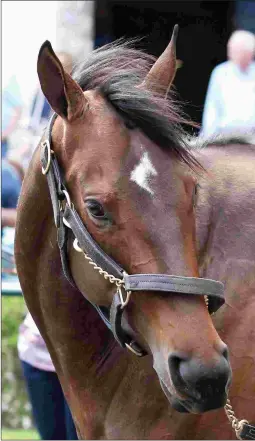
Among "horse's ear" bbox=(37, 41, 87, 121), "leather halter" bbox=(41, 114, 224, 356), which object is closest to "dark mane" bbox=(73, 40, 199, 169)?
"horse's ear" bbox=(37, 41, 87, 121)

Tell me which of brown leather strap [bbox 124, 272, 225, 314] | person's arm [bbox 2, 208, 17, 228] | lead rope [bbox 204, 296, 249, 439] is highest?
brown leather strap [bbox 124, 272, 225, 314]

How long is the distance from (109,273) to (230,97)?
402cm

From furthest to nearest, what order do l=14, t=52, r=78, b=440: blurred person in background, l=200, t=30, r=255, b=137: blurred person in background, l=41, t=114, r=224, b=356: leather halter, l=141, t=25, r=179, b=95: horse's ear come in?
l=200, t=30, r=255, b=137: blurred person in background → l=14, t=52, r=78, b=440: blurred person in background → l=141, t=25, r=179, b=95: horse's ear → l=41, t=114, r=224, b=356: leather halter

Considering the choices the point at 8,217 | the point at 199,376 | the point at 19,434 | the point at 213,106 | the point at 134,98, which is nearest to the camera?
the point at 199,376

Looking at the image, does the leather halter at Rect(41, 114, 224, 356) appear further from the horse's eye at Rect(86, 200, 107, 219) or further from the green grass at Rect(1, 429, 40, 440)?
the green grass at Rect(1, 429, 40, 440)

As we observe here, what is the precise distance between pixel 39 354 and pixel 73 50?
393cm

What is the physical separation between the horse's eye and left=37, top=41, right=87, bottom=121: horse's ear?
12.7 inches

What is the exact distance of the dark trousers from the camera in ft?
13.8

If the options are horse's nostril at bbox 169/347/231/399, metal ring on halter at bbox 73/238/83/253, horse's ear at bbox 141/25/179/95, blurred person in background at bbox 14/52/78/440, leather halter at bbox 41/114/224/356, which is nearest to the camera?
horse's nostril at bbox 169/347/231/399

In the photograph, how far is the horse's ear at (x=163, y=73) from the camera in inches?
115

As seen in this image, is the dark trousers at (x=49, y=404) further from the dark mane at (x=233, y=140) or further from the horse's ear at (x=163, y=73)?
the horse's ear at (x=163, y=73)

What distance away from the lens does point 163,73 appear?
296 cm

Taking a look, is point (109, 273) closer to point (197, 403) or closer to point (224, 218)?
point (197, 403)

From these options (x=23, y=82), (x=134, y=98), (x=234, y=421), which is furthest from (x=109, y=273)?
(x=23, y=82)
